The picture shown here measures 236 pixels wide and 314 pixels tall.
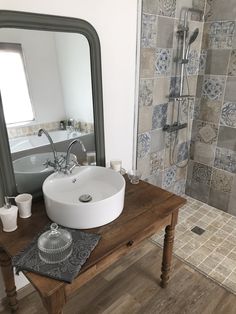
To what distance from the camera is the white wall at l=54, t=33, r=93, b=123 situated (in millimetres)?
1397

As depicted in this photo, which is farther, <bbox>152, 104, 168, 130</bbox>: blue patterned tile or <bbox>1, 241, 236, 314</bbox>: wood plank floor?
<bbox>152, 104, 168, 130</bbox>: blue patterned tile

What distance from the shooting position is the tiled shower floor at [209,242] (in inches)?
73.7

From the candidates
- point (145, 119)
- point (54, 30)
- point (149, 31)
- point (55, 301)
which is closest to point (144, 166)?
point (145, 119)

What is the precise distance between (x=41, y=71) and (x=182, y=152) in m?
1.70

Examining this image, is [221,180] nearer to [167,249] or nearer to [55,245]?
[167,249]

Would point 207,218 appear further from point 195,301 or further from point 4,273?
point 4,273

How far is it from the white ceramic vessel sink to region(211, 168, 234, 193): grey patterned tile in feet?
4.63

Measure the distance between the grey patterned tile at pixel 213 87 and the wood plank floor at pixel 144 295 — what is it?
150 cm

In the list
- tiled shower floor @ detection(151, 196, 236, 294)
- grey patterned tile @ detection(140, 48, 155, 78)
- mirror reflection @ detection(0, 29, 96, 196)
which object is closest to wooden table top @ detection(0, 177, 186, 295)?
mirror reflection @ detection(0, 29, 96, 196)

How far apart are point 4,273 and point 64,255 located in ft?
1.84

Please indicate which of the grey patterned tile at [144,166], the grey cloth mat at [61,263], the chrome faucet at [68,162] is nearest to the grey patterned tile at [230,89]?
the grey patterned tile at [144,166]

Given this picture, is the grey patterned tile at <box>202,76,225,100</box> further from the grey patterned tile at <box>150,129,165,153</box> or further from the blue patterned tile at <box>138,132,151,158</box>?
the blue patterned tile at <box>138,132,151,158</box>

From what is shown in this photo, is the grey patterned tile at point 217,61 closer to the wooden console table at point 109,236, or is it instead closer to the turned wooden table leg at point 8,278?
the wooden console table at point 109,236

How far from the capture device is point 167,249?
1.61m
